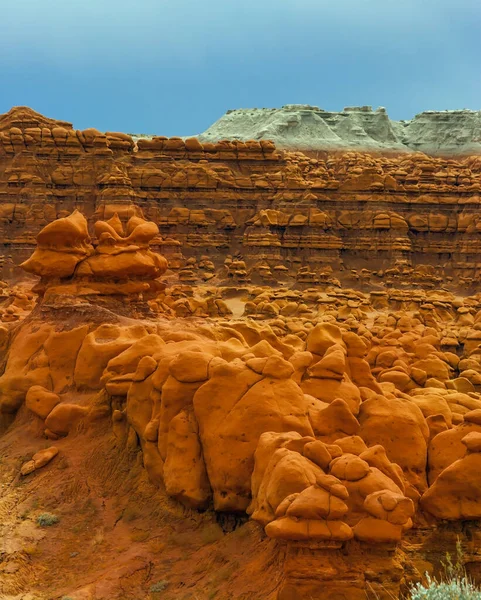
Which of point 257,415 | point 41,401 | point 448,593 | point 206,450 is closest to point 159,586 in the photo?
point 206,450

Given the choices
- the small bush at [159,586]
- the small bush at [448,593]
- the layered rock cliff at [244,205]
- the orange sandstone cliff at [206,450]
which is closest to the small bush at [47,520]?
the orange sandstone cliff at [206,450]

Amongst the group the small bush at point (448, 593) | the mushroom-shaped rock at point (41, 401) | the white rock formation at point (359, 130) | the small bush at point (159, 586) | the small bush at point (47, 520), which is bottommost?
the small bush at point (47, 520)

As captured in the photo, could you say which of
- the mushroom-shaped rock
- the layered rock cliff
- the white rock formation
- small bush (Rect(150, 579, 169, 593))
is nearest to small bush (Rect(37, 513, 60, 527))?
small bush (Rect(150, 579, 169, 593))

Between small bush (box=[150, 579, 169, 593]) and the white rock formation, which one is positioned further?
the white rock formation

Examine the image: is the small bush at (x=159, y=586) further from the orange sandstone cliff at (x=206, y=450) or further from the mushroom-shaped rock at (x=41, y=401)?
the mushroom-shaped rock at (x=41, y=401)

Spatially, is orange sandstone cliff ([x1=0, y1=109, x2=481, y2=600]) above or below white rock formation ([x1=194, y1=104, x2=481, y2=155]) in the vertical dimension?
below

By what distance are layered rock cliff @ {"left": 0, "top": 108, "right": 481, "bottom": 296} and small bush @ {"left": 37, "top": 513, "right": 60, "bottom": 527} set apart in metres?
38.2

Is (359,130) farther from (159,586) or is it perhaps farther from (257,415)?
(159,586)

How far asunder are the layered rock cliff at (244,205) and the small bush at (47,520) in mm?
38213

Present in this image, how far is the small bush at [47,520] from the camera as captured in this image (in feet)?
33.7

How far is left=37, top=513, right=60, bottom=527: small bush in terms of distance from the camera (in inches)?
404

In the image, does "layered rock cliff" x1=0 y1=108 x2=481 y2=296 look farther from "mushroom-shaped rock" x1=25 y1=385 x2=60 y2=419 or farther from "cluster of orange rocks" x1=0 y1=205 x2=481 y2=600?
"mushroom-shaped rock" x1=25 y1=385 x2=60 y2=419

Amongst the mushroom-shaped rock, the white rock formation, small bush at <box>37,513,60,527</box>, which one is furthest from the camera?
the white rock formation

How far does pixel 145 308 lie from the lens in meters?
17.5
